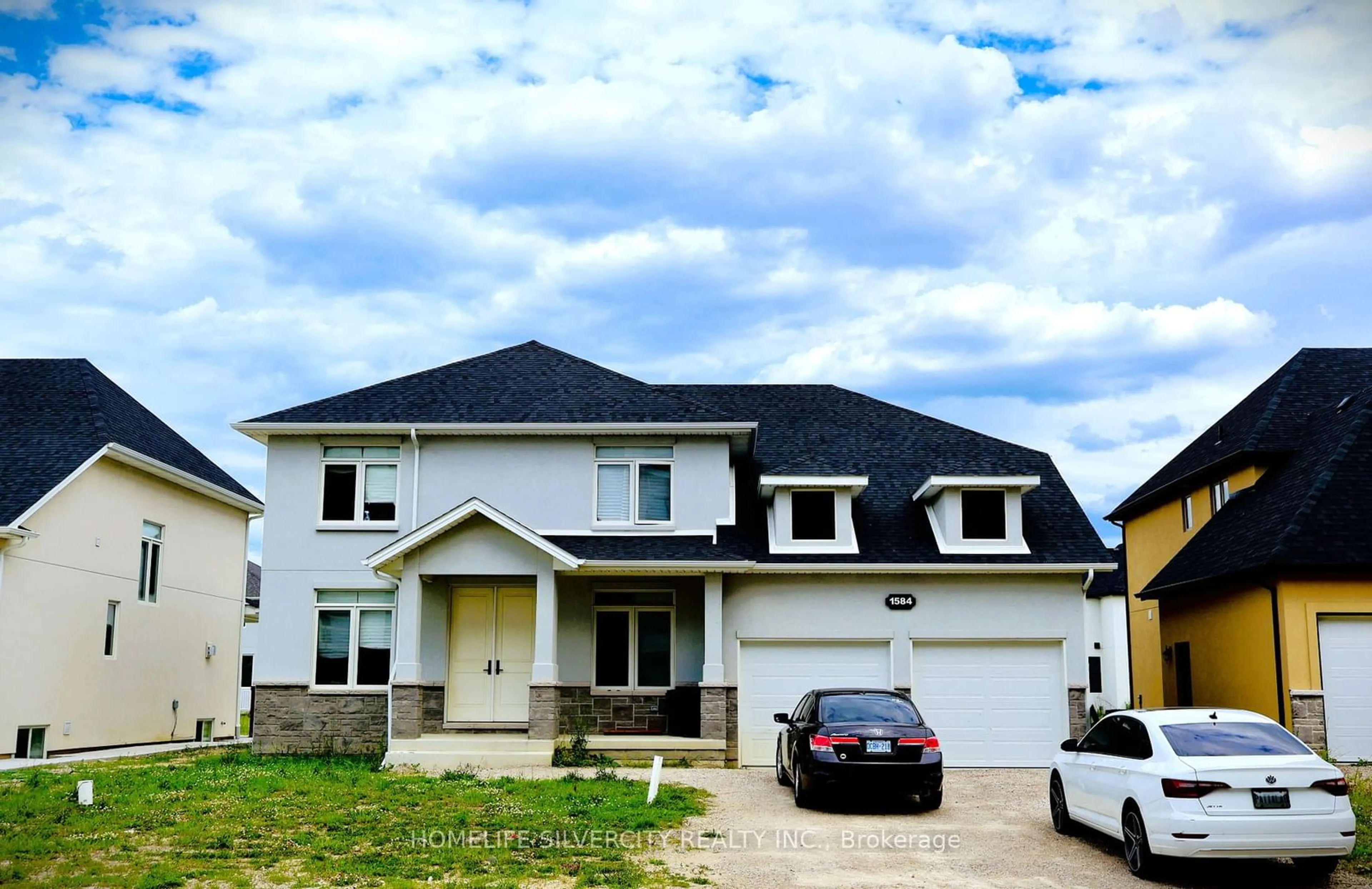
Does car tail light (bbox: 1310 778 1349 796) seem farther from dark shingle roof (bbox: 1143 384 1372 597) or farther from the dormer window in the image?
the dormer window

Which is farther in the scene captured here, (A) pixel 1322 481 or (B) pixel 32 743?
(B) pixel 32 743

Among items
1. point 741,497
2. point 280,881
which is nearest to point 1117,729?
point 280,881

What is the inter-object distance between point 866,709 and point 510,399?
392 inches

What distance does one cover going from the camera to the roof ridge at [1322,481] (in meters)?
19.0

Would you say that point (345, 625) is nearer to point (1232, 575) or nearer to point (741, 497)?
point (741, 497)

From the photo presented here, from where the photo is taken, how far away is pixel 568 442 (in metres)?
21.7

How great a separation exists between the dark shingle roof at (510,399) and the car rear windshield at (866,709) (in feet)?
24.2

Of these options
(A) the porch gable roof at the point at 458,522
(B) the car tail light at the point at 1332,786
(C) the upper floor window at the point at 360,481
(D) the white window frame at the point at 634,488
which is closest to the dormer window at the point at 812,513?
(D) the white window frame at the point at 634,488

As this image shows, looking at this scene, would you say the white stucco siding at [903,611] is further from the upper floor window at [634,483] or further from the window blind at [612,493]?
the window blind at [612,493]

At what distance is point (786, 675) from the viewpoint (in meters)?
20.9

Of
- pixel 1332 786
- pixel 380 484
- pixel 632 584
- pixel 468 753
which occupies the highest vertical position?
pixel 380 484

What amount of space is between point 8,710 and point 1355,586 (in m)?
22.1

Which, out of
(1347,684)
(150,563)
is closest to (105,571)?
(150,563)

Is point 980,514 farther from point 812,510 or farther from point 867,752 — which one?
point 867,752
